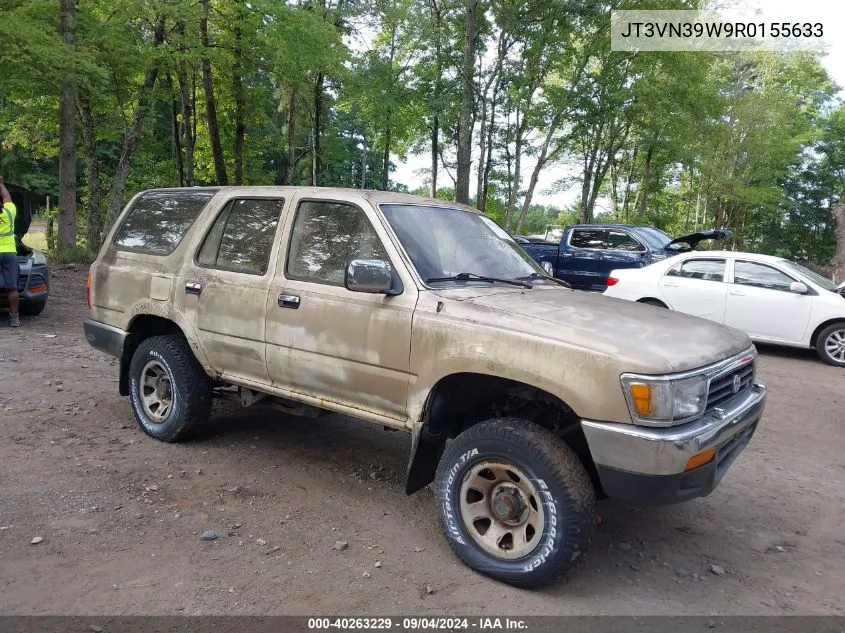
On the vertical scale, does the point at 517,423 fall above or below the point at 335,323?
below

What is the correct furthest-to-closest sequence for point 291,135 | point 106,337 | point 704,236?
point 291,135, point 704,236, point 106,337

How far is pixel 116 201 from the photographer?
16344 millimetres

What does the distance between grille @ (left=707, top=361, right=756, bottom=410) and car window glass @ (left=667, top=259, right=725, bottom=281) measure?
6360 millimetres

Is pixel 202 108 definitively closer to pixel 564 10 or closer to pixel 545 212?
pixel 564 10

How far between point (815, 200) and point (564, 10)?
2885 centimetres

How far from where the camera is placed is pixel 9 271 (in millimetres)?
8039

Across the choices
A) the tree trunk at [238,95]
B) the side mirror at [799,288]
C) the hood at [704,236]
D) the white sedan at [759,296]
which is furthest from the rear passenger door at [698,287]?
the tree trunk at [238,95]

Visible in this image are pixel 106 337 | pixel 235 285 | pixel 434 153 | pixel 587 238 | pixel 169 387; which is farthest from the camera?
pixel 434 153

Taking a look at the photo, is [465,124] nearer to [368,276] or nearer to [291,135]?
[291,135]

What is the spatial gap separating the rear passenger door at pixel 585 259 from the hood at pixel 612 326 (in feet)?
31.5

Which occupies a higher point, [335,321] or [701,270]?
[701,270]

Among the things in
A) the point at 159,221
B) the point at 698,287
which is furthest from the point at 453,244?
the point at 698,287

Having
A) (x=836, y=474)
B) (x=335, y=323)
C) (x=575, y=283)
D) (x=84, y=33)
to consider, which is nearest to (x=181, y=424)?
(x=335, y=323)

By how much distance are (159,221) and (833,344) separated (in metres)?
8.94
